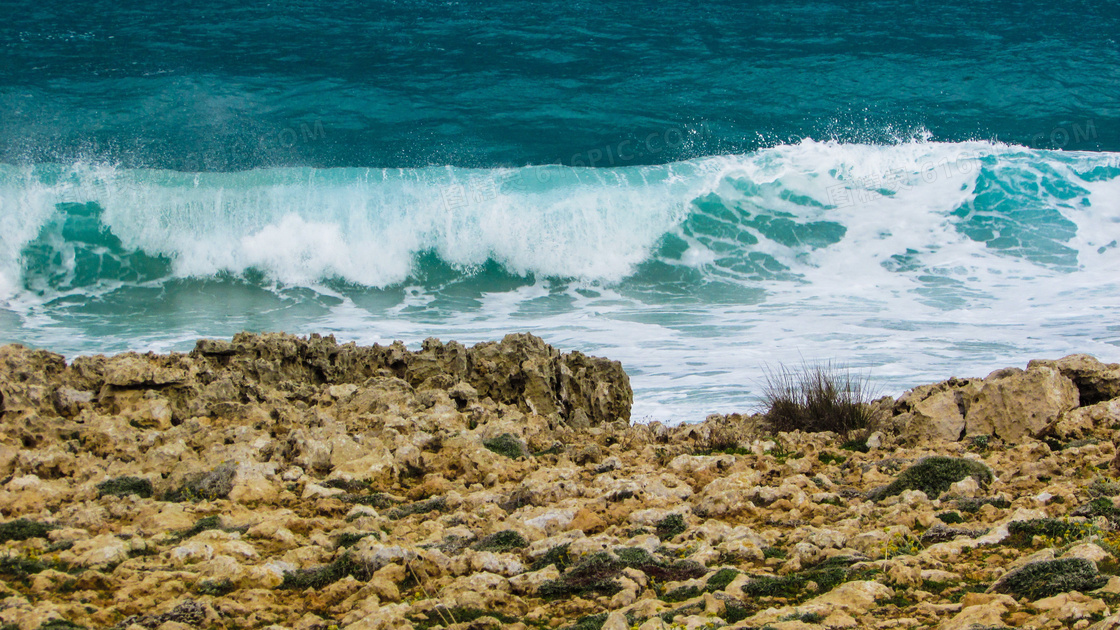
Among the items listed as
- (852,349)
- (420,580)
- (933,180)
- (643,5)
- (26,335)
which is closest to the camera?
(420,580)

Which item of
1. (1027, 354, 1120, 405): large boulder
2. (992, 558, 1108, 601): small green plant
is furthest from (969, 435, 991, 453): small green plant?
(992, 558, 1108, 601): small green plant

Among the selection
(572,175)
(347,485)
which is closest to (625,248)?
(572,175)

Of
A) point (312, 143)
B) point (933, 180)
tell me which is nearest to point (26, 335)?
point (312, 143)

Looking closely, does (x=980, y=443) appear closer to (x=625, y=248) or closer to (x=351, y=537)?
(x=351, y=537)

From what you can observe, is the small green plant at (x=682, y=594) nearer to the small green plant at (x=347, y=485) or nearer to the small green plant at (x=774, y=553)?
the small green plant at (x=774, y=553)

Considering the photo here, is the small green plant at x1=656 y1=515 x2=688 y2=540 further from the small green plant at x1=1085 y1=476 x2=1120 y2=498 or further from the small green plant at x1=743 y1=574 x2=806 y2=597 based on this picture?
the small green plant at x1=1085 y1=476 x2=1120 y2=498

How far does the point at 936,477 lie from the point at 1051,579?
186 cm

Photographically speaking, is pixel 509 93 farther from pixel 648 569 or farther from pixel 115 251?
pixel 648 569

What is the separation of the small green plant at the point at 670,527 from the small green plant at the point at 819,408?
2837 millimetres

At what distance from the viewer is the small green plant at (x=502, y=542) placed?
13.9 feet

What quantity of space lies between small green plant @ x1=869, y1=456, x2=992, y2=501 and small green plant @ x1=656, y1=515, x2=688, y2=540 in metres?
1.23

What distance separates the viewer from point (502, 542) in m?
4.31

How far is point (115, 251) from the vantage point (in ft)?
61.5

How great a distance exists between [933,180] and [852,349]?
1070 centimetres
